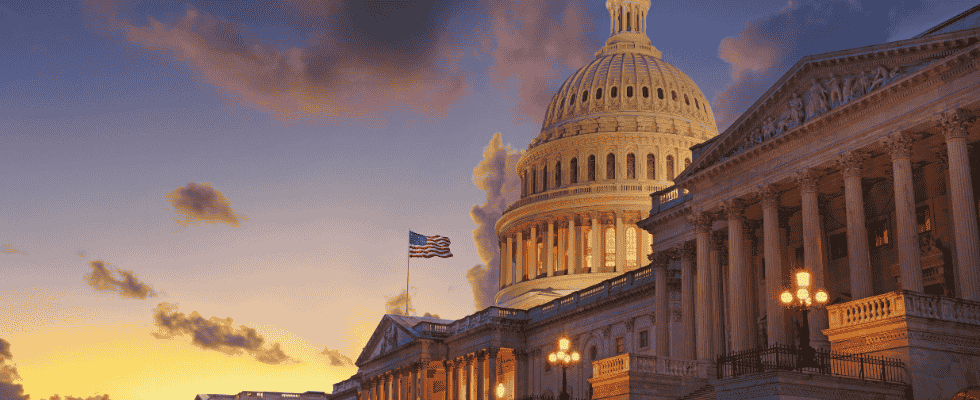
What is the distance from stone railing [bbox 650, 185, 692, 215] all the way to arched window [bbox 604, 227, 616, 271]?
44.2 meters

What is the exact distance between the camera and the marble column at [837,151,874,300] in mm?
40688

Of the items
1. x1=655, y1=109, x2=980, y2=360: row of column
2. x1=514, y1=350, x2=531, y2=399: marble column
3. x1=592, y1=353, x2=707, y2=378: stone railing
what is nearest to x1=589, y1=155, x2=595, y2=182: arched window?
x1=514, y1=350, x2=531, y2=399: marble column

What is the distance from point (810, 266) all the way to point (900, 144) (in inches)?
240

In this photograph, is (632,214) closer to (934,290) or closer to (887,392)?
(934,290)

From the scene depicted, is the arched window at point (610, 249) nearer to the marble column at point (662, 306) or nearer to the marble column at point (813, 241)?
the marble column at point (662, 306)

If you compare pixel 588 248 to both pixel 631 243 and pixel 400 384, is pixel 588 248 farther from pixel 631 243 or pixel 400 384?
pixel 400 384

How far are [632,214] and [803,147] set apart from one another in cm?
6029

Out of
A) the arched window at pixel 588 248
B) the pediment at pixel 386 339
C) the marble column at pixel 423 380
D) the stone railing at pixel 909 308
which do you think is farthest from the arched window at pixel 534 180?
the stone railing at pixel 909 308

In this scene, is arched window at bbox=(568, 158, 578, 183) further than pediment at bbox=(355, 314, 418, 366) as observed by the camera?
Yes

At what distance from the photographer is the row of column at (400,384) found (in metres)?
86.9

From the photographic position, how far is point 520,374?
8044cm

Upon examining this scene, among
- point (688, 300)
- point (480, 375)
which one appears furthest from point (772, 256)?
point (480, 375)

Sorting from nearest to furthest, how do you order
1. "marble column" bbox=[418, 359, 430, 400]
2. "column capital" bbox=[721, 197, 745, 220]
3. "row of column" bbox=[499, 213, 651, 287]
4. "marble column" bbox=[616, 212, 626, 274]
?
"column capital" bbox=[721, 197, 745, 220] → "marble column" bbox=[418, 359, 430, 400] → "marble column" bbox=[616, 212, 626, 274] → "row of column" bbox=[499, 213, 651, 287]

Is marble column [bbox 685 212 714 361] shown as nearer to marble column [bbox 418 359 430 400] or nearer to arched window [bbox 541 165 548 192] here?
marble column [bbox 418 359 430 400]
